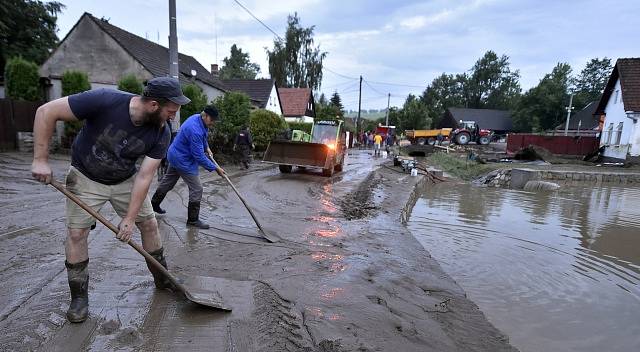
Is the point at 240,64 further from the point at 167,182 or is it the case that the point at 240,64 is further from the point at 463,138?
Result: the point at 167,182

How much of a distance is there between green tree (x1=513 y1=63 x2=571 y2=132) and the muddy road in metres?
48.7

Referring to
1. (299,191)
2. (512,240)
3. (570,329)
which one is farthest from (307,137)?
(570,329)

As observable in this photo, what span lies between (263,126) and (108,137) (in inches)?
571

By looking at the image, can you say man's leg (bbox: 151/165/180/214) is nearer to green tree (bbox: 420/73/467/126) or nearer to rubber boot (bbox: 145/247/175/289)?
rubber boot (bbox: 145/247/175/289)

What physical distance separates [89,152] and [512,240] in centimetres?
739

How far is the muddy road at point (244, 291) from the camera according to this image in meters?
2.71

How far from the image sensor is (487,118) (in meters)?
61.3

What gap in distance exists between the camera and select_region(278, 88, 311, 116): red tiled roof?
38281 millimetres

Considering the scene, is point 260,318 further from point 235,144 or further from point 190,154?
point 235,144

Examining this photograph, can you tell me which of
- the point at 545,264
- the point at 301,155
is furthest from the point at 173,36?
the point at 545,264

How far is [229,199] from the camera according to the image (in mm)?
7988

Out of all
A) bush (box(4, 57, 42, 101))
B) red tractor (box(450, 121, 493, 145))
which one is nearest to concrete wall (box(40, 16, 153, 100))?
bush (box(4, 57, 42, 101))

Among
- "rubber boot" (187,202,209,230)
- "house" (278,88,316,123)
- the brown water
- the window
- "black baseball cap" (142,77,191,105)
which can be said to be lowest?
the brown water

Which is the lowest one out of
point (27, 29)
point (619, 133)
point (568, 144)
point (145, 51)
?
point (568, 144)
